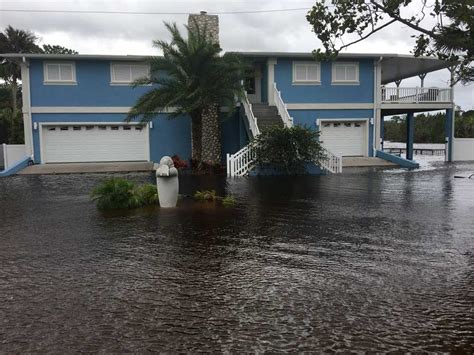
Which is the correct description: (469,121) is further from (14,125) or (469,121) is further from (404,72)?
(14,125)

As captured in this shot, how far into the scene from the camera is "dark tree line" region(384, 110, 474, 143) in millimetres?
37594

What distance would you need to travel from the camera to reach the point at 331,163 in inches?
A: 735

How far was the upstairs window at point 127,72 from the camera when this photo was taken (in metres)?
22.2

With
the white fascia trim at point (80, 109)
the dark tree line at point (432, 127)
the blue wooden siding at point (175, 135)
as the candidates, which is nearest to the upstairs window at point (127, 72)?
the white fascia trim at point (80, 109)

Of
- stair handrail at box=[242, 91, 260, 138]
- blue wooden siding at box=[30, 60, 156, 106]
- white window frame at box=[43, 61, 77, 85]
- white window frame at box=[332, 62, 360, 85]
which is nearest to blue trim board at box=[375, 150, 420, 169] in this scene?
white window frame at box=[332, 62, 360, 85]

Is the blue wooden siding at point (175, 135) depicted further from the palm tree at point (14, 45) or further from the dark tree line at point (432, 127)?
the dark tree line at point (432, 127)

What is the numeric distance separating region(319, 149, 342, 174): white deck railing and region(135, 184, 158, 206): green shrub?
9555 mm

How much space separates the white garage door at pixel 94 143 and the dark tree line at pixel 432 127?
26611mm

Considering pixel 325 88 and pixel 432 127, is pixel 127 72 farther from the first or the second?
pixel 432 127

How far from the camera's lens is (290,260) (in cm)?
566

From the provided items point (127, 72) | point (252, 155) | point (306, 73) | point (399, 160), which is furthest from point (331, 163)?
point (127, 72)

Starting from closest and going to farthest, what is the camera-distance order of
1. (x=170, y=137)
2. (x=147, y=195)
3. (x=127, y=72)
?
1. (x=147, y=195)
2. (x=127, y=72)
3. (x=170, y=137)

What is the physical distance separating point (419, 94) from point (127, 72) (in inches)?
598

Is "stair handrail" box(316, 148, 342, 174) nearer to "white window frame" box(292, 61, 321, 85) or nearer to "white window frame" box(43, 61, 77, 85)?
"white window frame" box(292, 61, 321, 85)
